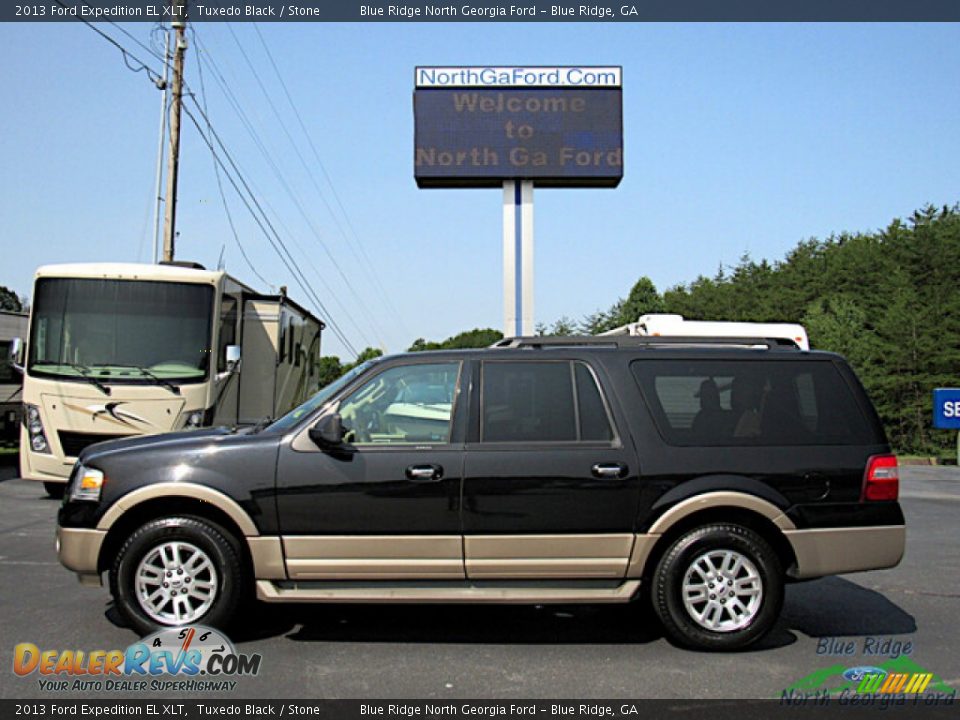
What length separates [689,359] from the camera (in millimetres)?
5934

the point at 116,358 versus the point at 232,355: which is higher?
the point at 232,355

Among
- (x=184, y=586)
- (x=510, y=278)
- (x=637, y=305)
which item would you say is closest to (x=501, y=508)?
(x=184, y=586)

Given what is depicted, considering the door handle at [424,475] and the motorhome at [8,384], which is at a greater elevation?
the motorhome at [8,384]

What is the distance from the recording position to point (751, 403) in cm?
584

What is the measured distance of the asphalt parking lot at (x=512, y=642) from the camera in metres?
4.87

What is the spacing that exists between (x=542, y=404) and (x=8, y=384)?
17.7m

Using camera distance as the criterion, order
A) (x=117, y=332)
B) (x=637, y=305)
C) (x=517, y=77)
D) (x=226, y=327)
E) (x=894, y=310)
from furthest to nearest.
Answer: (x=637, y=305), (x=894, y=310), (x=517, y=77), (x=226, y=327), (x=117, y=332)

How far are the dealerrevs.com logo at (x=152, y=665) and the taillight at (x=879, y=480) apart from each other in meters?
3.90

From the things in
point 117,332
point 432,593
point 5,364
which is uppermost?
point 5,364

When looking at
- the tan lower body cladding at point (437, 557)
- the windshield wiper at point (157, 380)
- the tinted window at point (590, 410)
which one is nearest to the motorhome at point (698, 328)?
the windshield wiper at point (157, 380)

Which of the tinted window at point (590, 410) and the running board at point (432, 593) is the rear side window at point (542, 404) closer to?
the tinted window at point (590, 410)

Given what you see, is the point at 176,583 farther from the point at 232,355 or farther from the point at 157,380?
the point at 232,355

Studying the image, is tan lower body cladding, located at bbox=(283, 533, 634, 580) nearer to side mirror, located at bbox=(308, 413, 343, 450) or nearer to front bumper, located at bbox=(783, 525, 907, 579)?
side mirror, located at bbox=(308, 413, 343, 450)
